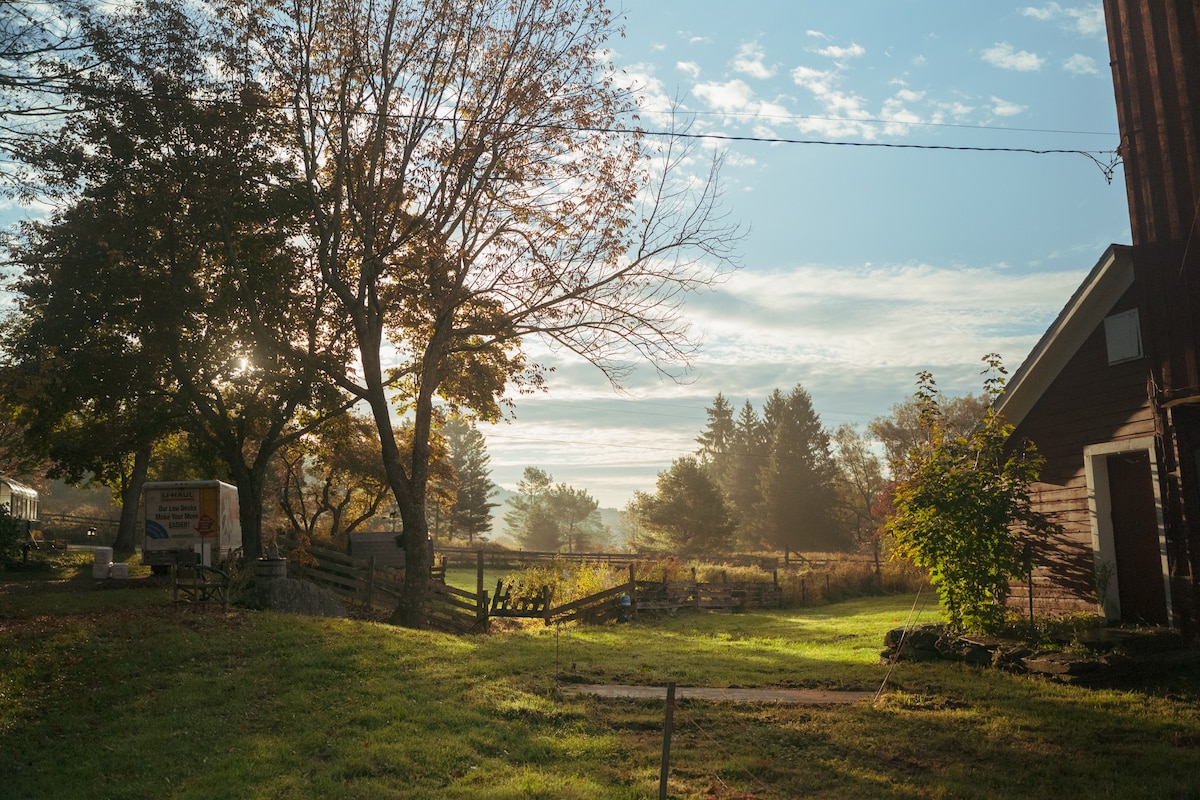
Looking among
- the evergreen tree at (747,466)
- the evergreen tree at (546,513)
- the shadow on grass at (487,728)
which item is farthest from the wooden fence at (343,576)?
the evergreen tree at (546,513)

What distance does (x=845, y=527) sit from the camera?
8162 cm

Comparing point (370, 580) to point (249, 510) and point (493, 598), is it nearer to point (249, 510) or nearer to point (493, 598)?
point (493, 598)

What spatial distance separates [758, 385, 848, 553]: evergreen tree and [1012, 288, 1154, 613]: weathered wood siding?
66.2m

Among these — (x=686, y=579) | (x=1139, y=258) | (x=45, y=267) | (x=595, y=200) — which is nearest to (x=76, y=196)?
(x=45, y=267)

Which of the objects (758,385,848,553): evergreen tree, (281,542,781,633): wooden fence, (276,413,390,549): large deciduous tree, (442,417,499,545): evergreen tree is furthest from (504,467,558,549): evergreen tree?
(281,542,781,633): wooden fence

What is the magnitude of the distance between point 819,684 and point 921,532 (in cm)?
290

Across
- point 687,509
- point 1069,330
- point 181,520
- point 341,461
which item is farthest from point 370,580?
point 687,509

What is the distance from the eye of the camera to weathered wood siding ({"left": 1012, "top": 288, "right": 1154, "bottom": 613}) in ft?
43.8

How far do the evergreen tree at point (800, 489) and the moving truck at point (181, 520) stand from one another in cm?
6081

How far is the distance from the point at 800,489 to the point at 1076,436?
67689 millimetres

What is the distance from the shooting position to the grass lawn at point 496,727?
820cm

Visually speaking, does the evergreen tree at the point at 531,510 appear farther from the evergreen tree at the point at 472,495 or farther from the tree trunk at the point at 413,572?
the tree trunk at the point at 413,572

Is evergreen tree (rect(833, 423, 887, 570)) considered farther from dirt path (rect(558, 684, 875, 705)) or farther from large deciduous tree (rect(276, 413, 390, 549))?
dirt path (rect(558, 684, 875, 705))

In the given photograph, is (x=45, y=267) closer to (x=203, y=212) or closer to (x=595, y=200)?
(x=203, y=212)
